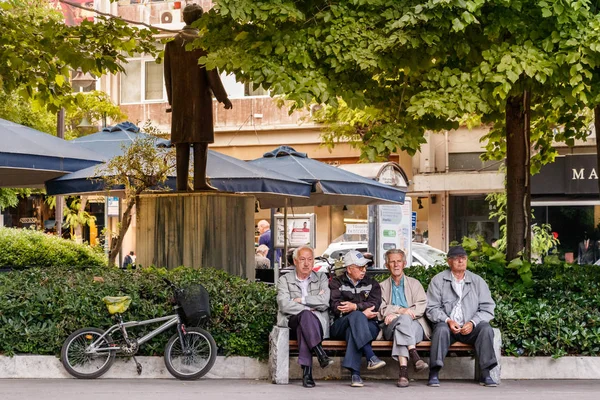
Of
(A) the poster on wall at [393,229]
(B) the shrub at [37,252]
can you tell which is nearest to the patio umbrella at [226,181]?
(B) the shrub at [37,252]

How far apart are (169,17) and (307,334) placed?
2835cm

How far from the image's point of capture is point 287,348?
33.6ft

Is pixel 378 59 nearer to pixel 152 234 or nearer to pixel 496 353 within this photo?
pixel 496 353

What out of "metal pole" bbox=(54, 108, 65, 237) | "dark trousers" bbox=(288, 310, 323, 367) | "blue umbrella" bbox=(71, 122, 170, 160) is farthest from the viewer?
"metal pole" bbox=(54, 108, 65, 237)

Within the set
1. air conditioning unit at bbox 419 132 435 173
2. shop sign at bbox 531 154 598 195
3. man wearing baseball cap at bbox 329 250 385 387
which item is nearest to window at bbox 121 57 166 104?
air conditioning unit at bbox 419 132 435 173

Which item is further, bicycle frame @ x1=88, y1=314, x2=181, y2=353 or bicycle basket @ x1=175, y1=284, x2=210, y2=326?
bicycle basket @ x1=175, y1=284, x2=210, y2=326

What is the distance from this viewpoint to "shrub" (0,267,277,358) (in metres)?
10.6

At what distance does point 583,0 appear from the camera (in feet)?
33.7

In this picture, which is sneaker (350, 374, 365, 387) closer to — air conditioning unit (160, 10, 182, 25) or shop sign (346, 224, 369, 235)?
shop sign (346, 224, 369, 235)

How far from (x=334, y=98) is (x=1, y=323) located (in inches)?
154

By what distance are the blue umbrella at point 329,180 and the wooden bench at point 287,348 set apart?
25.0 ft

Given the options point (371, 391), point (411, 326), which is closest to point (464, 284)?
point (411, 326)

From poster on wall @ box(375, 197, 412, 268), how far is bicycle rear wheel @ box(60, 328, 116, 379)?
12.3 meters

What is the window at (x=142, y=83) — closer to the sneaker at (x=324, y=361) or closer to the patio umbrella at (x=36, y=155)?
the patio umbrella at (x=36, y=155)
